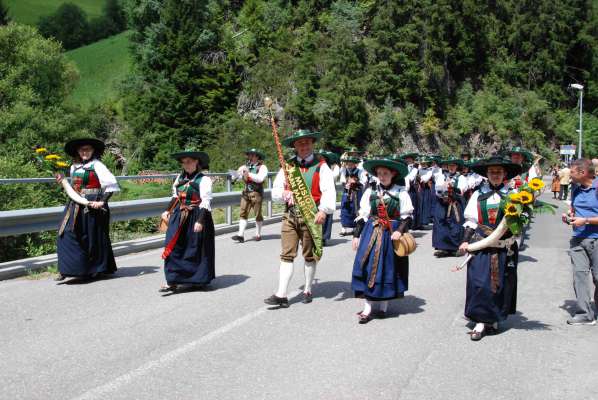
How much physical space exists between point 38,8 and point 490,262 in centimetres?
13827

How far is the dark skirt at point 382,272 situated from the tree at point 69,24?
397ft

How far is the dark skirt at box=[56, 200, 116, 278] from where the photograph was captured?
8688 mm

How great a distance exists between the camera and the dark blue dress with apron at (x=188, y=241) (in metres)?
8.20

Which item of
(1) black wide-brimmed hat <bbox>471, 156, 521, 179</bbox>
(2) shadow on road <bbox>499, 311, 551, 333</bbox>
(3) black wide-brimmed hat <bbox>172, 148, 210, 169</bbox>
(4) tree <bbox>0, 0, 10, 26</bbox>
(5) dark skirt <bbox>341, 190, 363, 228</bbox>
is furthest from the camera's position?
(4) tree <bbox>0, 0, 10, 26</bbox>

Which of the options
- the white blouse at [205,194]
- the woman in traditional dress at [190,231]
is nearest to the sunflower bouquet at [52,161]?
the woman in traditional dress at [190,231]

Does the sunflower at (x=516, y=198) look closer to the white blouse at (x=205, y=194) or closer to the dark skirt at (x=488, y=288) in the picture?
the dark skirt at (x=488, y=288)

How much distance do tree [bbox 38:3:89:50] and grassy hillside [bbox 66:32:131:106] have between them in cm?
2785

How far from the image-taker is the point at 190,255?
8.25 meters

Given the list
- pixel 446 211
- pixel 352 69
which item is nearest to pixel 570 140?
pixel 352 69

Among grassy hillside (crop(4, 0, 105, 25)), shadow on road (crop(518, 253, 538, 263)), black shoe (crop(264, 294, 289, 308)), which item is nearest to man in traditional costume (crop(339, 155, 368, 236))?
shadow on road (crop(518, 253, 538, 263))

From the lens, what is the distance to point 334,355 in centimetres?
566

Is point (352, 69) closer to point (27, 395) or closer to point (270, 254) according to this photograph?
point (270, 254)

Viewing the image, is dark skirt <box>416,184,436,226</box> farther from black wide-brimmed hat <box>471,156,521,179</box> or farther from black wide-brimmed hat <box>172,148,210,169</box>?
black wide-brimmed hat <box>471,156,521,179</box>

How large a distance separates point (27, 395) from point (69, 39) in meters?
127
